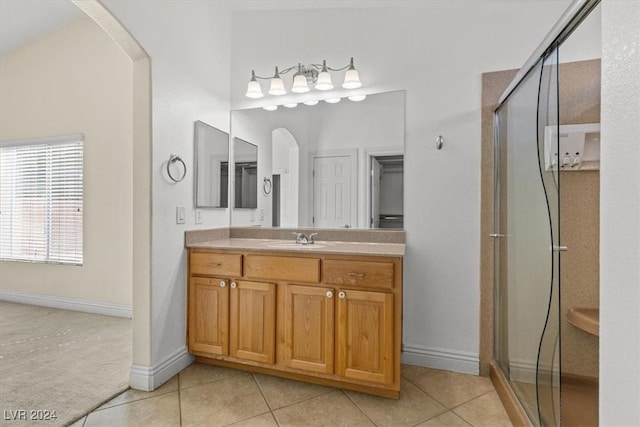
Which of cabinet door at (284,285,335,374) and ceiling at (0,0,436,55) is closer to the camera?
cabinet door at (284,285,335,374)

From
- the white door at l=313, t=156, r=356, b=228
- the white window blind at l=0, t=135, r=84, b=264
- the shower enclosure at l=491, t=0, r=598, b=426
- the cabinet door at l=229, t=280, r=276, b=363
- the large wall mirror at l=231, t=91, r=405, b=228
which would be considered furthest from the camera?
the white window blind at l=0, t=135, r=84, b=264

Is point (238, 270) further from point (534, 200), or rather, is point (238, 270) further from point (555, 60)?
point (555, 60)

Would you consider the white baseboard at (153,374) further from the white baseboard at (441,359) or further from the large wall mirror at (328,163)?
the white baseboard at (441,359)

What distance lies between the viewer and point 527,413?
1.68 metres

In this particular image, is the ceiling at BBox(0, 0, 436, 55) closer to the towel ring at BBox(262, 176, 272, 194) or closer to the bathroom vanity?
the towel ring at BBox(262, 176, 272, 194)

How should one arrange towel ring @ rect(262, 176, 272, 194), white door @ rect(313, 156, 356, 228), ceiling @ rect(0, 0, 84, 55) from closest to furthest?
white door @ rect(313, 156, 356, 228), towel ring @ rect(262, 176, 272, 194), ceiling @ rect(0, 0, 84, 55)

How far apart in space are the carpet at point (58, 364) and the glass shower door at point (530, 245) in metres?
2.31

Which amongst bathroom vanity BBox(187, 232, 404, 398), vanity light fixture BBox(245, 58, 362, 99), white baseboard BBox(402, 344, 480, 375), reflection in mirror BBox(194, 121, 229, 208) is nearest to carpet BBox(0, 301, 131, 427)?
bathroom vanity BBox(187, 232, 404, 398)

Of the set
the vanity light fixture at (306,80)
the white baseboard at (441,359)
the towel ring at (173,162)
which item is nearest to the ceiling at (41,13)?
the vanity light fixture at (306,80)

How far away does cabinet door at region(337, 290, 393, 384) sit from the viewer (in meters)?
1.93

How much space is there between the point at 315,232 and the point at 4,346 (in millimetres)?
2597

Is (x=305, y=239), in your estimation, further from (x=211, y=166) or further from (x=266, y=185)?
(x=211, y=166)

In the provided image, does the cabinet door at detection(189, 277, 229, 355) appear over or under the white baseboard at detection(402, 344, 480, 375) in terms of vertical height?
over

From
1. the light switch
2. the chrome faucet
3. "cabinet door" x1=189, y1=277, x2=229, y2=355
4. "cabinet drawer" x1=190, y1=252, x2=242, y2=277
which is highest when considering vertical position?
the light switch
